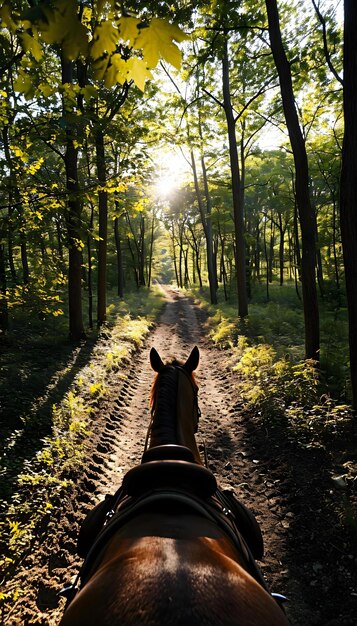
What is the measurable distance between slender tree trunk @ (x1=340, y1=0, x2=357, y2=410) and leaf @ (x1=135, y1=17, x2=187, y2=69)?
4.89 metres

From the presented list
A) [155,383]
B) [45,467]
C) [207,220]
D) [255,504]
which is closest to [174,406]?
[155,383]

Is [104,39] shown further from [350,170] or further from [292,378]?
[292,378]

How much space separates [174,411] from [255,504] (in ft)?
9.33

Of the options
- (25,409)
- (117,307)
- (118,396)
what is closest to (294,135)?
(118,396)

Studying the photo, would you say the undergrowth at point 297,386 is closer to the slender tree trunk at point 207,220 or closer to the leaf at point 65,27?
the leaf at point 65,27

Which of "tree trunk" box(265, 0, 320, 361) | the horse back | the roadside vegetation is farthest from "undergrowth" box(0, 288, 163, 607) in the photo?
"tree trunk" box(265, 0, 320, 361)

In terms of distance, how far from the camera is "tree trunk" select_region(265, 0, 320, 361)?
279 inches

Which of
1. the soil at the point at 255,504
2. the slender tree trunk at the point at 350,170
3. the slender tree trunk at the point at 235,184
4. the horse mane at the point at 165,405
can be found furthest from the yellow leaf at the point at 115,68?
the slender tree trunk at the point at 235,184

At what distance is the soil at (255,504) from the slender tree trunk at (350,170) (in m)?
1.81

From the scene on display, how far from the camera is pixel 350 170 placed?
5.30 metres

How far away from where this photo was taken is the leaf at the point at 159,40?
4.22ft

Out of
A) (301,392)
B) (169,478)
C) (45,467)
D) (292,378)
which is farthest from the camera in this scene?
(292,378)

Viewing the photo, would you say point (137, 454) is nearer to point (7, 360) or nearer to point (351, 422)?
point (351, 422)

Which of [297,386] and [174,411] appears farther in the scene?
[297,386]
